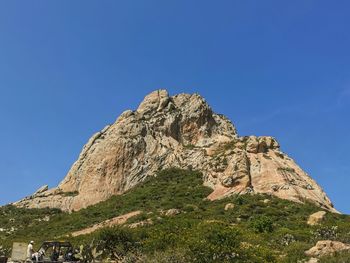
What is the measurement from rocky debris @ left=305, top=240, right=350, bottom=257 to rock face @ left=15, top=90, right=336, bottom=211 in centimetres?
2861

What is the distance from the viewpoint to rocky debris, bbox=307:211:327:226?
60506 millimetres

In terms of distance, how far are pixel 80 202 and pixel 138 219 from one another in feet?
81.8

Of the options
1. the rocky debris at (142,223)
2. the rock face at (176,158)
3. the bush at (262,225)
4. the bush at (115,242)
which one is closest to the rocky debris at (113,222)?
the rocky debris at (142,223)

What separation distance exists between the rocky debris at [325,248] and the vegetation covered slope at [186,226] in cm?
100

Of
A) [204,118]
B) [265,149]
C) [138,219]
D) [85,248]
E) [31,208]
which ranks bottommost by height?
[85,248]

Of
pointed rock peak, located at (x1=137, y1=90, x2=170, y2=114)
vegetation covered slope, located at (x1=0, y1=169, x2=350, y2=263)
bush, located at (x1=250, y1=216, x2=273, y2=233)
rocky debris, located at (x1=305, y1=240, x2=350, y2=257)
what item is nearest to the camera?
vegetation covered slope, located at (x1=0, y1=169, x2=350, y2=263)

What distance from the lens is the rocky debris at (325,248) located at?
1666 inches

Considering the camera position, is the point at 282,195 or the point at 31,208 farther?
the point at 31,208

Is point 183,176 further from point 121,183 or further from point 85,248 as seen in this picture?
point 85,248

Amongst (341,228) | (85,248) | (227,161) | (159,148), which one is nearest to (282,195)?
(227,161)

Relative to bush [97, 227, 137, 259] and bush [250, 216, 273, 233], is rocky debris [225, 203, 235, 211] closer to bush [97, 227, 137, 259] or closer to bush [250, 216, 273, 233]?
bush [250, 216, 273, 233]

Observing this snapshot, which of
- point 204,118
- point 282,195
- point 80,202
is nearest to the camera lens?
point 282,195

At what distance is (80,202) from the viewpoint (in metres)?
89.4

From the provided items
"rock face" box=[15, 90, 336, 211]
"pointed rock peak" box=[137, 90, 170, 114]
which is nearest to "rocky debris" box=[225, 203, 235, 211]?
"rock face" box=[15, 90, 336, 211]
